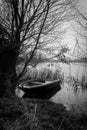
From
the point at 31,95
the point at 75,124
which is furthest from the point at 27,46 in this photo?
the point at 31,95

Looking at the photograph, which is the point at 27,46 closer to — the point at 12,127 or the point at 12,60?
the point at 12,60

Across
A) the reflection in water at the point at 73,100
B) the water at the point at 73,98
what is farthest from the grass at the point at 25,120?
the reflection in water at the point at 73,100

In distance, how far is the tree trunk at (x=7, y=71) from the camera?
3506 mm

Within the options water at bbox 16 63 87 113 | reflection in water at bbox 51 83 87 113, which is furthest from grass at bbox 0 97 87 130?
reflection in water at bbox 51 83 87 113

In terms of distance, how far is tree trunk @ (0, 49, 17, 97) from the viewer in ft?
11.5

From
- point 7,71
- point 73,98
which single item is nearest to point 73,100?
point 73,98

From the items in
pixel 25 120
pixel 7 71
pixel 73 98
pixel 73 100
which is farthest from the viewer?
pixel 73 98

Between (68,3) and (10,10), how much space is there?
1.79 metres

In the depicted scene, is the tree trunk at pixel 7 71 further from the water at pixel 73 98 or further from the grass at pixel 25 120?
the water at pixel 73 98

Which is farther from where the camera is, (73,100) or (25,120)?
(73,100)

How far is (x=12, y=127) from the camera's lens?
2.15 m

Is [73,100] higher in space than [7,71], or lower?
lower

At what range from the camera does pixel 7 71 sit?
11.6ft

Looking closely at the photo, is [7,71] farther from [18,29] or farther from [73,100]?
[73,100]
